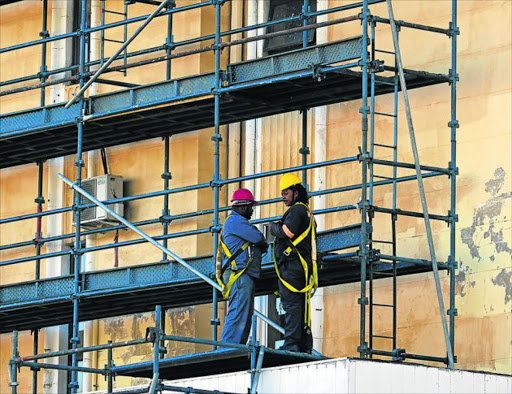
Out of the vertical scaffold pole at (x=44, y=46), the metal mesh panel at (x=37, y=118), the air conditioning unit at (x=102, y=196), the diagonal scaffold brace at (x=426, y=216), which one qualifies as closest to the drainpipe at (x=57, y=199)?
the vertical scaffold pole at (x=44, y=46)

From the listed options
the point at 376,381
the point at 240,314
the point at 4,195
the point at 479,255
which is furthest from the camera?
the point at 4,195

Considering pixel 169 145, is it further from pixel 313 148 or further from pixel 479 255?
pixel 479 255

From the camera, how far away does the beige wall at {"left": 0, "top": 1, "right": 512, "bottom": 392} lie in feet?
76.1

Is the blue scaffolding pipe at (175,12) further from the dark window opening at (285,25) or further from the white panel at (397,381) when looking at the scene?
the white panel at (397,381)

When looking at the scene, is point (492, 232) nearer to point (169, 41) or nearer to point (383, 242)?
point (383, 242)

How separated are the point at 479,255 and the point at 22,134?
6.89 m

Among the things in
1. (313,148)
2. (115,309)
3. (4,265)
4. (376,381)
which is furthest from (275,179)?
(376,381)

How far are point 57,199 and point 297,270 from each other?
8429 mm

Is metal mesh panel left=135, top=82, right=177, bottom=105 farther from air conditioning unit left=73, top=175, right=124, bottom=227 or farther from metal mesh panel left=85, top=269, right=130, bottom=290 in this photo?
air conditioning unit left=73, top=175, right=124, bottom=227

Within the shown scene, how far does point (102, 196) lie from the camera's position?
27.3m

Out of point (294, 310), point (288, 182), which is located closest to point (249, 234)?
point (288, 182)

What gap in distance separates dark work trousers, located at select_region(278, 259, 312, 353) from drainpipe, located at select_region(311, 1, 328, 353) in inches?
146

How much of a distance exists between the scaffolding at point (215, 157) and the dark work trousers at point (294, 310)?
1.26 feet

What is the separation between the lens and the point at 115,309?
26.1 meters
